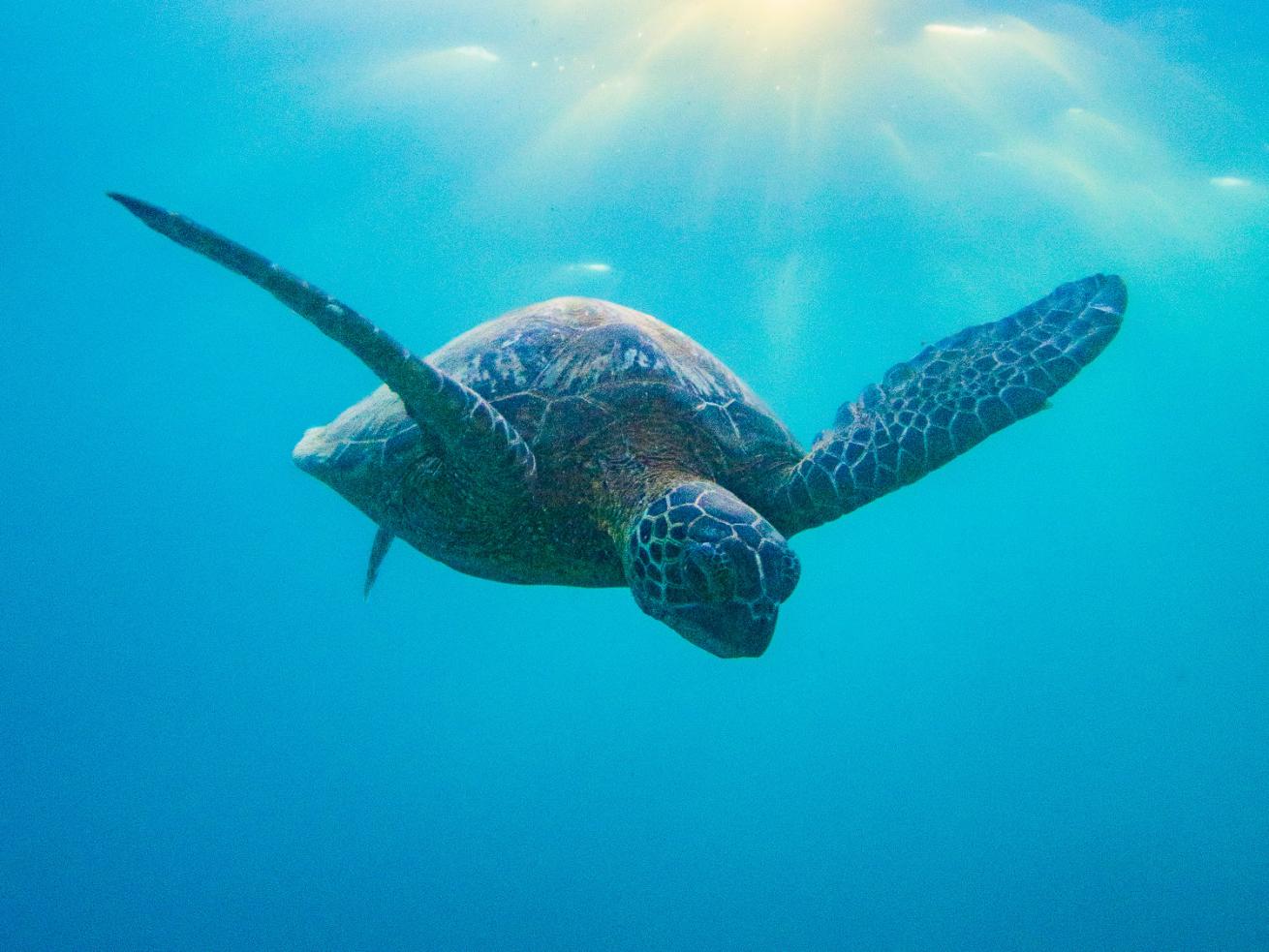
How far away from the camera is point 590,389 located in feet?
15.0

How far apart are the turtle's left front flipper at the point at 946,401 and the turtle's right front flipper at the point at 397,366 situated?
193 centimetres

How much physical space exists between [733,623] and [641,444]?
1497mm

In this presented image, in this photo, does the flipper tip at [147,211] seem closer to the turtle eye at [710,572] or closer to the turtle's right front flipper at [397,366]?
the turtle's right front flipper at [397,366]

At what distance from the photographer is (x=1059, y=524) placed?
48.4 m

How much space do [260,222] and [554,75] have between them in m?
9.73

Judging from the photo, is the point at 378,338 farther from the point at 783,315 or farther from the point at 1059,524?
the point at 1059,524

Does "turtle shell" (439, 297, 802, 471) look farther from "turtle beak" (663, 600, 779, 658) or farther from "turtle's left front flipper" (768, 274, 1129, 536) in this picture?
"turtle beak" (663, 600, 779, 658)

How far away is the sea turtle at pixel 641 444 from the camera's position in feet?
12.3

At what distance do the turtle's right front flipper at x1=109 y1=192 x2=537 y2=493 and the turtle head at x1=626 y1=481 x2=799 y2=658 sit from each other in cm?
90

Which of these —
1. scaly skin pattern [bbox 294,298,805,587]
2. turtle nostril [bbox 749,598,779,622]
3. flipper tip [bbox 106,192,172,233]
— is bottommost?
turtle nostril [bbox 749,598,779,622]

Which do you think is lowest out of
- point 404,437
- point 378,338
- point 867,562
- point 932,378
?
point 378,338

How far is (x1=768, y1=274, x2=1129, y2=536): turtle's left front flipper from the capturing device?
4516 millimetres

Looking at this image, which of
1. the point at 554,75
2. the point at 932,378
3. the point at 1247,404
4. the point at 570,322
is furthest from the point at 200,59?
the point at 1247,404

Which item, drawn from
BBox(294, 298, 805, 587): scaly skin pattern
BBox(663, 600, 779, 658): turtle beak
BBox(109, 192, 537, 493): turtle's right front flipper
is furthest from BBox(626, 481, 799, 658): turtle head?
BBox(109, 192, 537, 493): turtle's right front flipper
